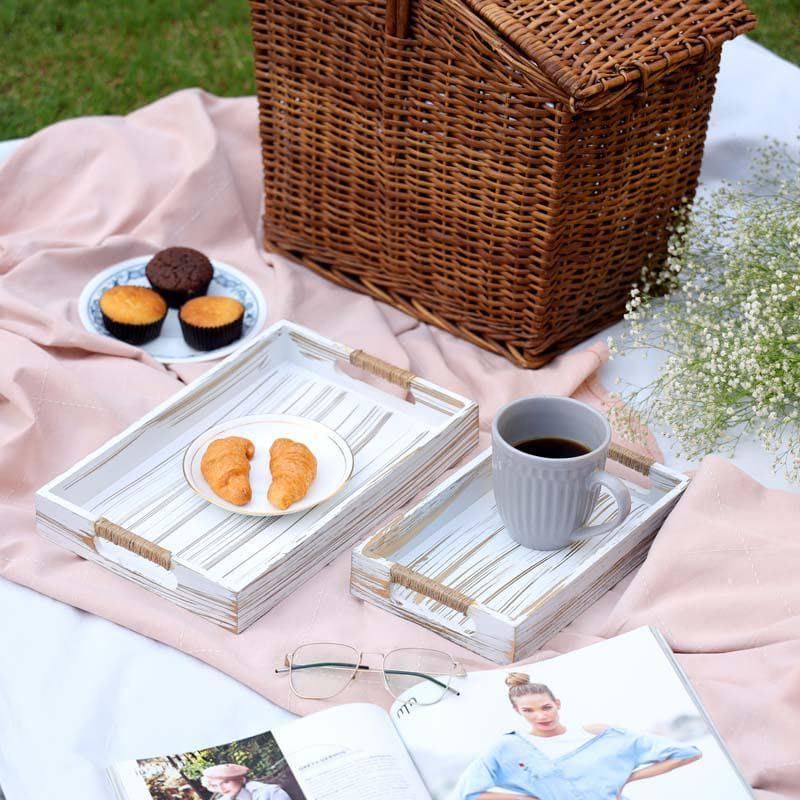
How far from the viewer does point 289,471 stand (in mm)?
1412

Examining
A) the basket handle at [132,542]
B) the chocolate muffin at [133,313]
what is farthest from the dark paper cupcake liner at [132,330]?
the basket handle at [132,542]

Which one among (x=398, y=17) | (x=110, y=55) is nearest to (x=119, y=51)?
(x=110, y=55)

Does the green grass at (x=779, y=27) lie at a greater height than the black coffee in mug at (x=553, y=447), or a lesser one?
lesser

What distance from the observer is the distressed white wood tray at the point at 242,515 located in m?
1.33

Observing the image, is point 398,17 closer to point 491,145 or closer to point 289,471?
point 491,145

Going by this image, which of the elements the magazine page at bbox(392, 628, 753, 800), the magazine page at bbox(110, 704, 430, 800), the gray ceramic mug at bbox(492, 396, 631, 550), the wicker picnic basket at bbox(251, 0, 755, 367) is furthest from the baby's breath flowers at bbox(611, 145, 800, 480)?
the magazine page at bbox(110, 704, 430, 800)

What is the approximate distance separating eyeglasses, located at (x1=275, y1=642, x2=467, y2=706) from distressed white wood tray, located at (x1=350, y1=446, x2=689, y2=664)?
0.06 meters

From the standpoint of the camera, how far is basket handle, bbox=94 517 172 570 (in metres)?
1.30

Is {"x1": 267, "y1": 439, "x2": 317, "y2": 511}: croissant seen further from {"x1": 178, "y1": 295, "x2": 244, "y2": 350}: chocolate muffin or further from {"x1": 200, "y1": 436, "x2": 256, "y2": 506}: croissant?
{"x1": 178, "y1": 295, "x2": 244, "y2": 350}: chocolate muffin

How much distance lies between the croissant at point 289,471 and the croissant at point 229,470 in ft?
0.10

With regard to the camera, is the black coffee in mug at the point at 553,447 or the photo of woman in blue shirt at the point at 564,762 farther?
the black coffee in mug at the point at 553,447

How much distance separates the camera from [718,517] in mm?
1381

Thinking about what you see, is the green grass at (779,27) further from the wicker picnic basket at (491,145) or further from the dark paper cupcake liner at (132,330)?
the dark paper cupcake liner at (132,330)

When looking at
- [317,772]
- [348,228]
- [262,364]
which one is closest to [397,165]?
[348,228]
